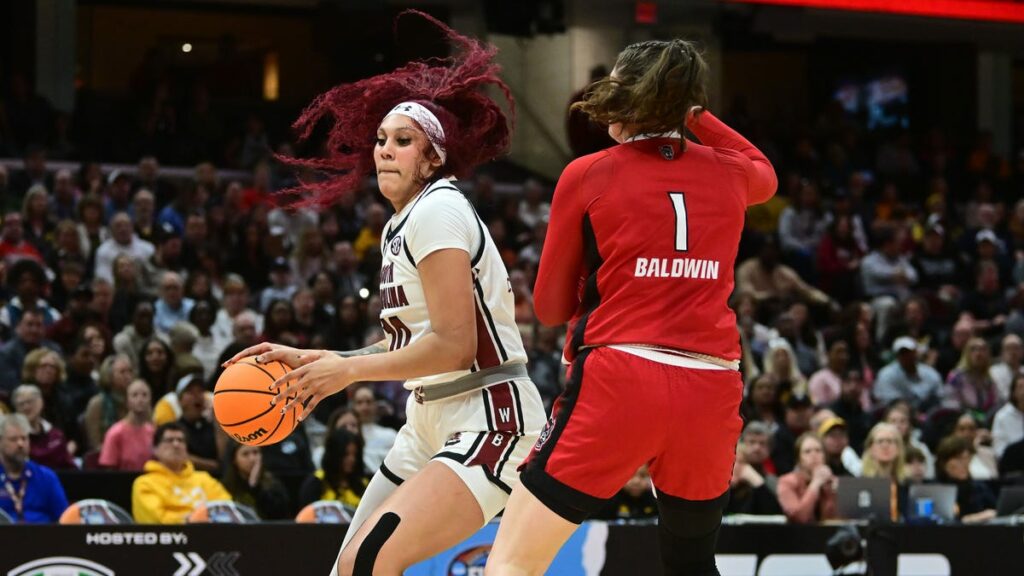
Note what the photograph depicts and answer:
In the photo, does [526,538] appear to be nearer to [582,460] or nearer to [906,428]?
[582,460]

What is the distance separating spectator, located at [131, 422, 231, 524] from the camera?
9.10 meters

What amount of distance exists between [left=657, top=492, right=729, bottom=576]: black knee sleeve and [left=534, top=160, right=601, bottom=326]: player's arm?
60 centimetres

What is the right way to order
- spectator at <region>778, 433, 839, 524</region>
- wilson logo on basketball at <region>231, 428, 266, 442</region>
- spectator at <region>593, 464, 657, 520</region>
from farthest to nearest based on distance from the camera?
spectator at <region>778, 433, 839, 524</region> → spectator at <region>593, 464, 657, 520</region> → wilson logo on basketball at <region>231, 428, 266, 442</region>

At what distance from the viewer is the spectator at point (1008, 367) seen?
13.6 metres

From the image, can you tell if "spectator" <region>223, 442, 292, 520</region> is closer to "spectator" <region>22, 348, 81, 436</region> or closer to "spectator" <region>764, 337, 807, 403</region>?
"spectator" <region>22, 348, 81, 436</region>

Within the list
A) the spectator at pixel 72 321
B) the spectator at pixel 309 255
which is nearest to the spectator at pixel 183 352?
the spectator at pixel 72 321

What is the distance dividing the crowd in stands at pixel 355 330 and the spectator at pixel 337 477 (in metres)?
0.01

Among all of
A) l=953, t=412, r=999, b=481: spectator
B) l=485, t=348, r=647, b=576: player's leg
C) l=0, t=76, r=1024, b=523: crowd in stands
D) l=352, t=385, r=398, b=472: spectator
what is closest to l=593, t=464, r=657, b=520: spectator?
l=0, t=76, r=1024, b=523: crowd in stands

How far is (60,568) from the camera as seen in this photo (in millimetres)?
7527

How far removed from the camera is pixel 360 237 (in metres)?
14.7

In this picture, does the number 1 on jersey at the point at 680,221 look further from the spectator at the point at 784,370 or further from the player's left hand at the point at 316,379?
the spectator at the point at 784,370

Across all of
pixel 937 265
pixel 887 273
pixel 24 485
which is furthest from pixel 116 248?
pixel 937 265

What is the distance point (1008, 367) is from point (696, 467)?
10377 mm

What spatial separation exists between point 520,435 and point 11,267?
8502 mm
